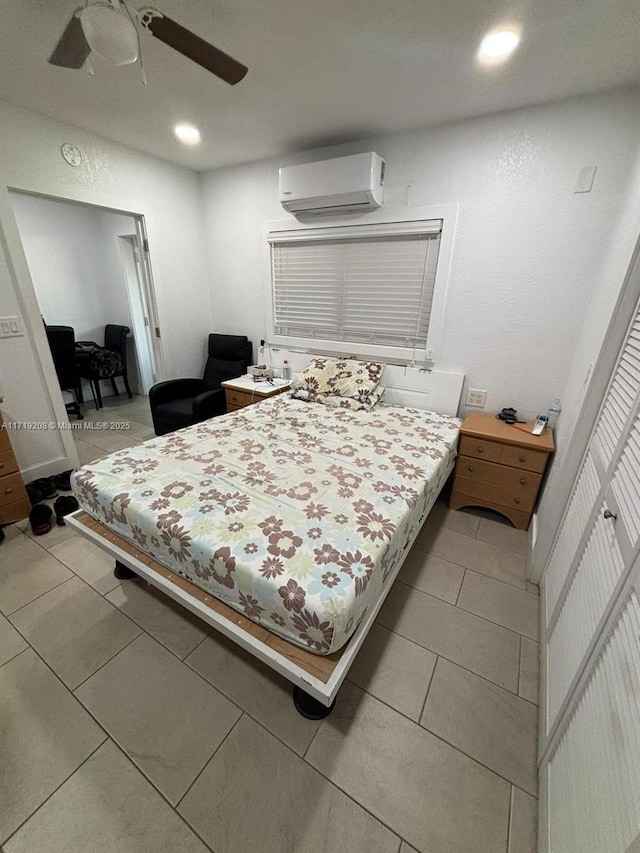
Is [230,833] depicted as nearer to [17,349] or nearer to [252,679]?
[252,679]

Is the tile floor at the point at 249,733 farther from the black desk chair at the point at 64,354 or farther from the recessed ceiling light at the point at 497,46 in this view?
the black desk chair at the point at 64,354

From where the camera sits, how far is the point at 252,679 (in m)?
1.37

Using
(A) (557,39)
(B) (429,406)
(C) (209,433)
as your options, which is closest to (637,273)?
(A) (557,39)

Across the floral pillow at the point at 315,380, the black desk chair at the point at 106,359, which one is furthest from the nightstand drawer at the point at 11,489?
the black desk chair at the point at 106,359

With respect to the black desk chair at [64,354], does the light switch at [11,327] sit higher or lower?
higher

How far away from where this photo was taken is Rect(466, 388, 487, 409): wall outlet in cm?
254

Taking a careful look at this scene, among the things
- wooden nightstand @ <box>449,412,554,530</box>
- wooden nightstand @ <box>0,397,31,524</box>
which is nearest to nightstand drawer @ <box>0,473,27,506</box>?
wooden nightstand @ <box>0,397,31,524</box>

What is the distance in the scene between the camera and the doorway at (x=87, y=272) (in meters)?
3.92

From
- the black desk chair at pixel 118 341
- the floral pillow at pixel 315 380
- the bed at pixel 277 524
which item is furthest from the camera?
the black desk chair at pixel 118 341

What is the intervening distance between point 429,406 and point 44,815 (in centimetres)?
275

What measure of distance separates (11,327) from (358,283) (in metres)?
2.56

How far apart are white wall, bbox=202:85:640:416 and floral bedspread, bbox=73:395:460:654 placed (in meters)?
0.78

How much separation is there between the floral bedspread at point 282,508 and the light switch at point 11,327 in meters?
1.41

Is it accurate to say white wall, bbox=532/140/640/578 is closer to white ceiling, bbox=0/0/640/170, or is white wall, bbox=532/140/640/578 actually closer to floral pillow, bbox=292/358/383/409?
white ceiling, bbox=0/0/640/170
